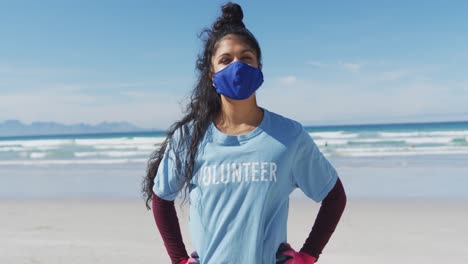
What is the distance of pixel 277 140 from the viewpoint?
5.76ft

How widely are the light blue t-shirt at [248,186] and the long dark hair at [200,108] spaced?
0.04 metres

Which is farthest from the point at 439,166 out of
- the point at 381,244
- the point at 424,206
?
the point at 381,244

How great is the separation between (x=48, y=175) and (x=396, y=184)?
10548 mm

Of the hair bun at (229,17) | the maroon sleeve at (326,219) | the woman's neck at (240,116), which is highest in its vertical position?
the hair bun at (229,17)

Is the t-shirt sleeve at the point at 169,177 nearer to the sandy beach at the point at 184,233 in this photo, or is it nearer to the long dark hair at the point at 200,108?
the long dark hair at the point at 200,108

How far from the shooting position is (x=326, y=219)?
1.93m

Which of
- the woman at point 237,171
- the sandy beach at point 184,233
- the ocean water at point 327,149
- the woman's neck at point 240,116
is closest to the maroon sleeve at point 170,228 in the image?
the woman at point 237,171

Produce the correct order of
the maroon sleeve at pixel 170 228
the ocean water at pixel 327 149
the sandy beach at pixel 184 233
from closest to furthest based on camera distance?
the maroon sleeve at pixel 170 228 < the sandy beach at pixel 184 233 < the ocean water at pixel 327 149

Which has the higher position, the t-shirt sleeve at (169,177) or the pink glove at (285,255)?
the t-shirt sleeve at (169,177)

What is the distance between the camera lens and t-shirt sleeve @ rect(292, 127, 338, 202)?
1.80m

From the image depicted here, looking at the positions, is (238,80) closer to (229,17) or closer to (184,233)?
(229,17)

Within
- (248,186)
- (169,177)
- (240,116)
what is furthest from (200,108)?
(248,186)

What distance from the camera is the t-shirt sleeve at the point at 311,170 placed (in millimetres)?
1802

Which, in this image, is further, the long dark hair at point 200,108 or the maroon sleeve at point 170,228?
the maroon sleeve at point 170,228
